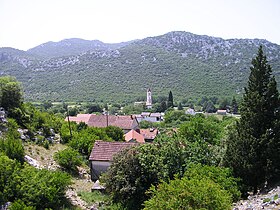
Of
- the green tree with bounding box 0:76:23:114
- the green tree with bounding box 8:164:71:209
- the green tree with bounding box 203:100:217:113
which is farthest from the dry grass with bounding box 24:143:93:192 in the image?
the green tree with bounding box 203:100:217:113

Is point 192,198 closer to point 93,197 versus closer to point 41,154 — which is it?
point 93,197

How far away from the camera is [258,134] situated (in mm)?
20500

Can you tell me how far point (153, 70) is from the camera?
469 feet

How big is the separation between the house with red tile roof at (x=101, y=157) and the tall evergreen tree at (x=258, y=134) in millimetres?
9278

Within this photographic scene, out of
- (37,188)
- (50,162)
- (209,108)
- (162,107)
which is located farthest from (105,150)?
(209,108)

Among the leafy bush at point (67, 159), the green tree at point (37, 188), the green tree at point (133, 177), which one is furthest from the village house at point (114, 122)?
the green tree at point (37, 188)

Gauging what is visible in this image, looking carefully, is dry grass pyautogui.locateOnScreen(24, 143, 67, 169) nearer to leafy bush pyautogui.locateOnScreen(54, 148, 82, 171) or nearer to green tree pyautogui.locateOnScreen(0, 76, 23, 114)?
leafy bush pyautogui.locateOnScreen(54, 148, 82, 171)

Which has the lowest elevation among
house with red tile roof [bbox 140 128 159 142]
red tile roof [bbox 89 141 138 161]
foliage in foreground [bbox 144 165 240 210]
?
house with red tile roof [bbox 140 128 159 142]

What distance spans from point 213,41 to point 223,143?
152451 millimetres

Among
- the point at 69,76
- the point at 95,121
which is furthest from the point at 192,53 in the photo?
the point at 95,121

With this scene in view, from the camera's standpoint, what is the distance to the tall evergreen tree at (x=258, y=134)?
19.8 meters

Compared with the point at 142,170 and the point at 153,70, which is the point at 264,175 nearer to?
the point at 142,170

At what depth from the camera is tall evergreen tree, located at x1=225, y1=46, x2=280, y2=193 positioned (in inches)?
778

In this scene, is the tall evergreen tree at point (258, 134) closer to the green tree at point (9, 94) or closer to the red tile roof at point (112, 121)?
the green tree at point (9, 94)
